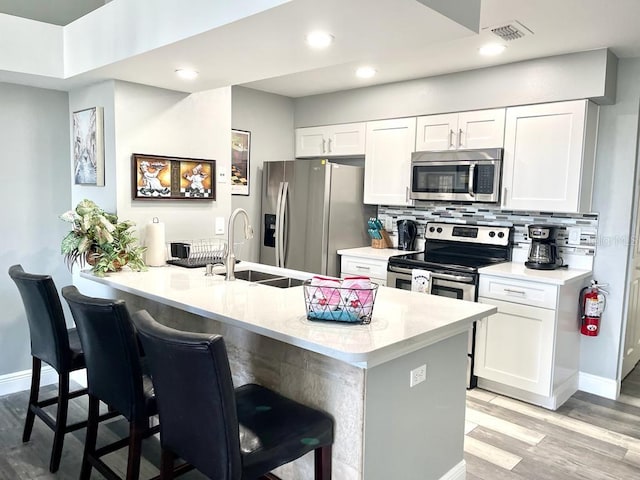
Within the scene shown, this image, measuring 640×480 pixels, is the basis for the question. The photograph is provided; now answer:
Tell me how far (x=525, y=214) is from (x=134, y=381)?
3136mm

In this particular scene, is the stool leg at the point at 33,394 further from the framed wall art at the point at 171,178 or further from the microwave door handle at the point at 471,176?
the microwave door handle at the point at 471,176

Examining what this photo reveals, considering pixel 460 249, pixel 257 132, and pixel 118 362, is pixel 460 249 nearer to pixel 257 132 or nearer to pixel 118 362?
pixel 257 132

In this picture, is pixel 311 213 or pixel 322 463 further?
pixel 311 213

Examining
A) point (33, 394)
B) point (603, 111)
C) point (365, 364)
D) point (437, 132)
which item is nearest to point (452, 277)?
point (437, 132)

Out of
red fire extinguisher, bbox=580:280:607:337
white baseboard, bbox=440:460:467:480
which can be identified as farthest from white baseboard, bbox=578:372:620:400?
white baseboard, bbox=440:460:467:480

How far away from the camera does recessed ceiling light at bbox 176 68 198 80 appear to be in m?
2.72

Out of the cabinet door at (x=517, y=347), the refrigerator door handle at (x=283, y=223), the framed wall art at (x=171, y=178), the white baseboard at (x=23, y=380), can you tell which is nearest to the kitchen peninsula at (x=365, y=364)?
the framed wall art at (x=171, y=178)

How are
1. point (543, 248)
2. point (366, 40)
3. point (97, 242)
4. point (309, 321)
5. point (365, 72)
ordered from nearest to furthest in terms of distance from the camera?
point (309, 321) < point (366, 40) < point (97, 242) < point (543, 248) < point (365, 72)

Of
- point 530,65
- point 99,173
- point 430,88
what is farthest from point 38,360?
point 530,65

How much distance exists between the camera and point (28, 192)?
3314 millimetres

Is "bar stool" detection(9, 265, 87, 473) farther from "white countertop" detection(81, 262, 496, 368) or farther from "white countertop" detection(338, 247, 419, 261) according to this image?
"white countertop" detection(338, 247, 419, 261)

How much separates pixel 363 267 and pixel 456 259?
0.78 meters

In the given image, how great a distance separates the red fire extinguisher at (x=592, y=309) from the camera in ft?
11.2

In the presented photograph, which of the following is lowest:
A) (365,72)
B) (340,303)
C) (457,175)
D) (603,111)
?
(340,303)
